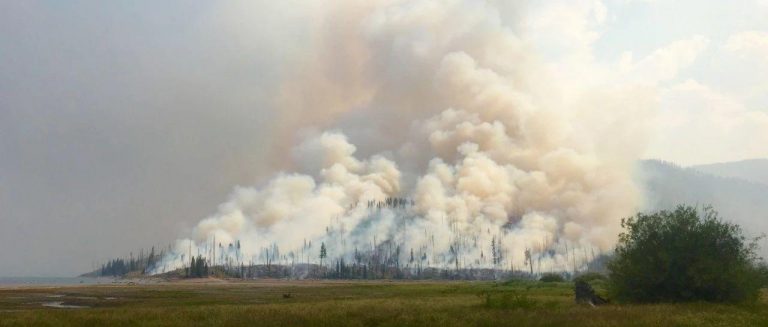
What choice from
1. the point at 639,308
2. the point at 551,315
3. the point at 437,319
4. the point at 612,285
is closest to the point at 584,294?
the point at 612,285

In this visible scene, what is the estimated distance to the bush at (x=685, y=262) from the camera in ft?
190

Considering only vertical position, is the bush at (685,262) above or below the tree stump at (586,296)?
above

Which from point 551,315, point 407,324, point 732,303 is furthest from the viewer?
point 732,303

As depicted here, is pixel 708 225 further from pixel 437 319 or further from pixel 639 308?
pixel 437 319

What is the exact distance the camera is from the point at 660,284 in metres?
59.7

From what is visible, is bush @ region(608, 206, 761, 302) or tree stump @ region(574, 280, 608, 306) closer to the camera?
bush @ region(608, 206, 761, 302)

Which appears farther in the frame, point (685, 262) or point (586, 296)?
point (586, 296)

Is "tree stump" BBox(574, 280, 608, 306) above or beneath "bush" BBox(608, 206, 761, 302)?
beneath

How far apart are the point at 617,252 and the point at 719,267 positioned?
391 inches

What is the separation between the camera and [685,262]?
5866 cm

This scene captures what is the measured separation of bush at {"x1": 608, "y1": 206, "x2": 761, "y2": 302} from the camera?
5778 cm

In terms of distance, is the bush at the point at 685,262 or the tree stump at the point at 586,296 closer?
the bush at the point at 685,262

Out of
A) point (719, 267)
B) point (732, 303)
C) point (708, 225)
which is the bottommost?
point (732, 303)

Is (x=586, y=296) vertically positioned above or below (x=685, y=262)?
below
